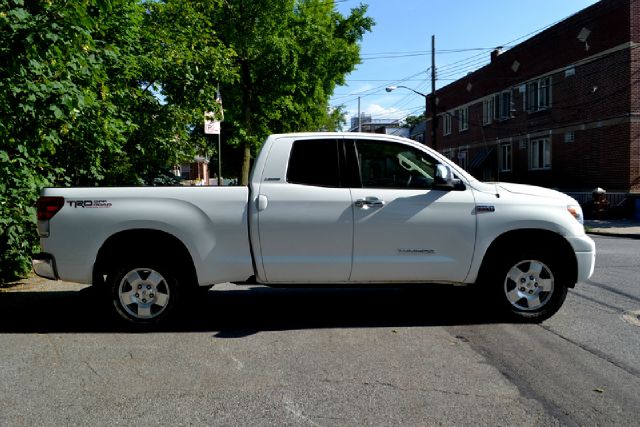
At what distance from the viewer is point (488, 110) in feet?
109

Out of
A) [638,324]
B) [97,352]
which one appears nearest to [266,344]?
[97,352]

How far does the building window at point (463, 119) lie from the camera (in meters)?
36.3

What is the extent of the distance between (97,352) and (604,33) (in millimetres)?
23223

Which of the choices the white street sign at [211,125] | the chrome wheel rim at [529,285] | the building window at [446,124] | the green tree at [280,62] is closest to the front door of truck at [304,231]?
the chrome wheel rim at [529,285]

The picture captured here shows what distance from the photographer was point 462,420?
3.56m

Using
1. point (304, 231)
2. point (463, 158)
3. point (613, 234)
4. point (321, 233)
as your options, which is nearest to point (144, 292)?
point (304, 231)

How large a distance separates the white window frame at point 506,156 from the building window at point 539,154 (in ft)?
6.14

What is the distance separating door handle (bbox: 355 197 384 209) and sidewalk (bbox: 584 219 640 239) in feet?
44.4

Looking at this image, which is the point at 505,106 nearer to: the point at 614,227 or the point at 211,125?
the point at 614,227

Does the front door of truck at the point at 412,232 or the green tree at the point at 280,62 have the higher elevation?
the green tree at the point at 280,62

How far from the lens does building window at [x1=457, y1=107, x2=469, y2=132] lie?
36.3 meters

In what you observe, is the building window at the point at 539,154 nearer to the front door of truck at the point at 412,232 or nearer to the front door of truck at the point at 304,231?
the front door of truck at the point at 412,232

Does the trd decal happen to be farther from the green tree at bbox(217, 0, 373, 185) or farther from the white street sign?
the green tree at bbox(217, 0, 373, 185)

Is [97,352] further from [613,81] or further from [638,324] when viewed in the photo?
[613,81]
